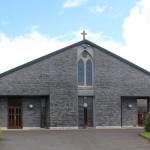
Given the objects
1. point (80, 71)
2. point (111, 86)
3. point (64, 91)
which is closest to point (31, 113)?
point (64, 91)

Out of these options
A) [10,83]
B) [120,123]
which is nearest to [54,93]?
[10,83]

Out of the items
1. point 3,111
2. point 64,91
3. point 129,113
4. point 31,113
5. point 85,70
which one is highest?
point 85,70

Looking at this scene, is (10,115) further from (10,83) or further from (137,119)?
(137,119)

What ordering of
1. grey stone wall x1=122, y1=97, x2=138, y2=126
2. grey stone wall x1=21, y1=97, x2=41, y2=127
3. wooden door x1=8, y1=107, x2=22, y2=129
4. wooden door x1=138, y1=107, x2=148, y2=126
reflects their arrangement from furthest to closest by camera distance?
wooden door x1=138, y1=107, x2=148, y2=126, grey stone wall x1=122, y1=97, x2=138, y2=126, grey stone wall x1=21, y1=97, x2=41, y2=127, wooden door x1=8, y1=107, x2=22, y2=129

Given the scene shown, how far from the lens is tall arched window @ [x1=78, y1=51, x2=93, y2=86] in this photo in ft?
135

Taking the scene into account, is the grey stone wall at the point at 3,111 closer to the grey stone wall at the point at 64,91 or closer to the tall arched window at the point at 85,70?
the grey stone wall at the point at 64,91

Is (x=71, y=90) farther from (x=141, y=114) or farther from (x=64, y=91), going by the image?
(x=141, y=114)

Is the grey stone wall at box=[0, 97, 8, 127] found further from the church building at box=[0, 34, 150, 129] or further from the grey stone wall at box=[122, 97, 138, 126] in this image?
the grey stone wall at box=[122, 97, 138, 126]

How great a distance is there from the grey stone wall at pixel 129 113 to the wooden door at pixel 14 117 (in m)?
9.83

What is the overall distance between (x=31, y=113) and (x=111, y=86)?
7784 millimetres

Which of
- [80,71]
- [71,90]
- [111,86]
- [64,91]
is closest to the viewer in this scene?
[64,91]

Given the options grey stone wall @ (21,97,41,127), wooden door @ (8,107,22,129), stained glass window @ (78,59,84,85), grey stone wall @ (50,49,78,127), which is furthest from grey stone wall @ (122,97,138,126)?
wooden door @ (8,107,22,129)

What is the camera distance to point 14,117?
131 ft

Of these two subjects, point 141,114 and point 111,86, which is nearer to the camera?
point 111,86
